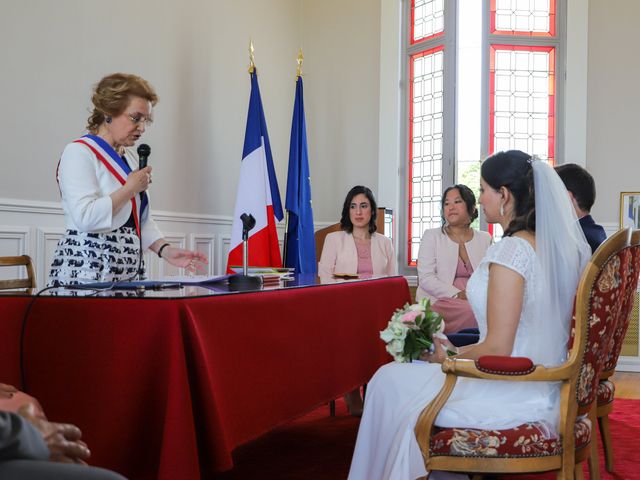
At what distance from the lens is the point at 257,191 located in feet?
17.8

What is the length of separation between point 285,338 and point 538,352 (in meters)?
0.76

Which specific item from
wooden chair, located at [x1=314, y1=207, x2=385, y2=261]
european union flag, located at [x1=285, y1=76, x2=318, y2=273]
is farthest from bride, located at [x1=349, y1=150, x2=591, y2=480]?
wooden chair, located at [x1=314, y1=207, x2=385, y2=261]

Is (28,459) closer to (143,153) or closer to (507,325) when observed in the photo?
(507,325)

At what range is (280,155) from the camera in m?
6.75

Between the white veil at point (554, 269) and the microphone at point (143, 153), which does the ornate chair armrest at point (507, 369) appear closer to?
the white veil at point (554, 269)

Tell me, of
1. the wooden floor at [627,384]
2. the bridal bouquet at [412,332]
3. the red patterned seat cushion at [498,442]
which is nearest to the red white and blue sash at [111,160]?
the bridal bouquet at [412,332]

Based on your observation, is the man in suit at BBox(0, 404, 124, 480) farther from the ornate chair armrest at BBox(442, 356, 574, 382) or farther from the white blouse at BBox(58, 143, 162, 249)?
the white blouse at BBox(58, 143, 162, 249)

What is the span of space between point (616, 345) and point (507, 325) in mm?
869

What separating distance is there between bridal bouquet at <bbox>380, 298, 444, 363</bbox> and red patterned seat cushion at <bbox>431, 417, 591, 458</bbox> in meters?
0.38

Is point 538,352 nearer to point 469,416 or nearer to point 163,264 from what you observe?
point 469,416

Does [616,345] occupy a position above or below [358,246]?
below

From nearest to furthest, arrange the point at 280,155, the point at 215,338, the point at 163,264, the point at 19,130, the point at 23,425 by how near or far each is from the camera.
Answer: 1. the point at 23,425
2. the point at 215,338
3. the point at 19,130
4. the point at 163,264
5. the point at 280,155

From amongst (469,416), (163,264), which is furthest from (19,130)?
(469,416)

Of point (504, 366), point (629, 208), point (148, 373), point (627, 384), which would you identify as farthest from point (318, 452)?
point (629, 208)
